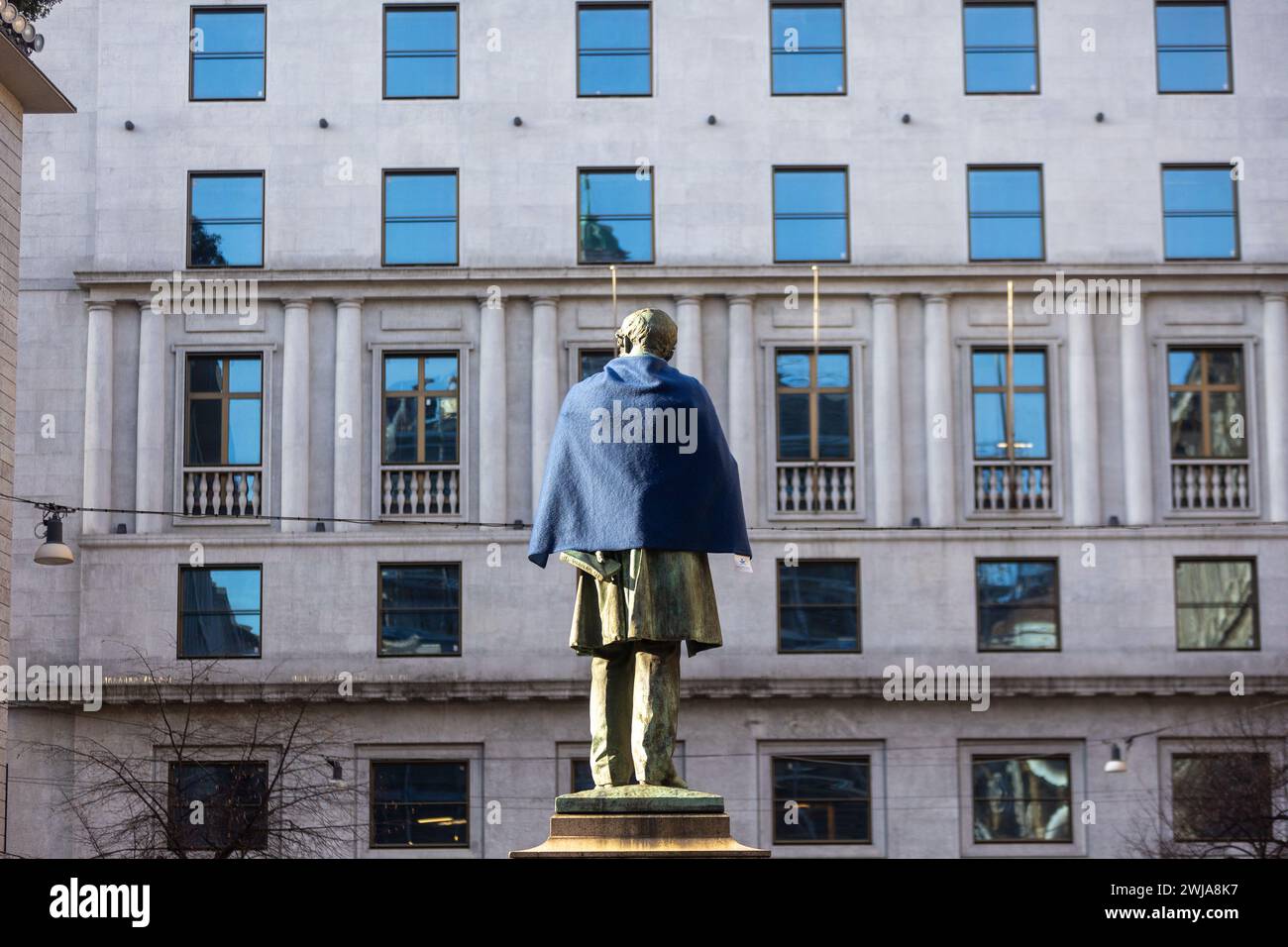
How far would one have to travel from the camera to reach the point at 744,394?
44.8 metres

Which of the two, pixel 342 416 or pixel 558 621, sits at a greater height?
pixel 342 416

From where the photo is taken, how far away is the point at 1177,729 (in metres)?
43.6

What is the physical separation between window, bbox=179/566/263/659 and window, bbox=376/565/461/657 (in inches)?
101

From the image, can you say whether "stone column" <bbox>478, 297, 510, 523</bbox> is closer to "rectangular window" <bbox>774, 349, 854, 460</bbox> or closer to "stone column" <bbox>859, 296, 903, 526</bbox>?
"rectangular window" <bbox>774, 349, 854, 460</bbox>

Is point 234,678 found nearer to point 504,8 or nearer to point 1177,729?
point 504,8

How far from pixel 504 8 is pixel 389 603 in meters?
12.6

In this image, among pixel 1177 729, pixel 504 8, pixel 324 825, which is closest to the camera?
pixel 324 825

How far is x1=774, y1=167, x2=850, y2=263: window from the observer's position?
4569 cm

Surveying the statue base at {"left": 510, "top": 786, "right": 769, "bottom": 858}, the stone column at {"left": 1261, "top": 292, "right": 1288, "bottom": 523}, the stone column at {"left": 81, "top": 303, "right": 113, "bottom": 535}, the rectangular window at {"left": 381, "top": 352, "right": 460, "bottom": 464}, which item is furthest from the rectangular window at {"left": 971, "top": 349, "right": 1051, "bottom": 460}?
the statue base at {"left": 510, "top": 786, "right": 769, "bottom": 858}

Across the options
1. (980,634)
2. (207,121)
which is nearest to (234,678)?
(207,121)

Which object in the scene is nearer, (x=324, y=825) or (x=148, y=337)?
(x=324, y=825)

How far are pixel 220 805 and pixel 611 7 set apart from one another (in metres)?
18.3
